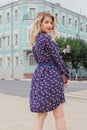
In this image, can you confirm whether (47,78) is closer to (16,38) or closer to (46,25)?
(46,25)

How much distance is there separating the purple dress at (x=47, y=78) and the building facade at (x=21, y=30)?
43.1 meters

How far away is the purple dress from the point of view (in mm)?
5066

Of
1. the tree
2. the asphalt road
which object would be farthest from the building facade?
the asphalt road

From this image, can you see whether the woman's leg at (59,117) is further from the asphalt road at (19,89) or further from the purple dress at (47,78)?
the asphalt road at (19,89)

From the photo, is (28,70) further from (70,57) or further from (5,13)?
(5,13)

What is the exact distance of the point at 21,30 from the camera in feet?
167

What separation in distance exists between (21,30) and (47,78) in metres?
46.0

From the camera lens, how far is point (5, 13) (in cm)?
5416

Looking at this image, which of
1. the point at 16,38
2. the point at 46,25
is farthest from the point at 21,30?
the point at 46,25

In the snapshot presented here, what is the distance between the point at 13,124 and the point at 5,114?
1.69 metres

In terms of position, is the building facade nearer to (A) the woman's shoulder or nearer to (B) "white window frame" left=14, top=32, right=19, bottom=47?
(B) "white window frame" left=14, top=32, right=19, bottom=47

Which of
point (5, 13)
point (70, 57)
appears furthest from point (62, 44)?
point (5, 13)

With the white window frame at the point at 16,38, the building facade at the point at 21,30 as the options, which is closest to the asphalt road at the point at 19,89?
the building facade at the point at 21,30

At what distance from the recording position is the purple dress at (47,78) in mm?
5066
